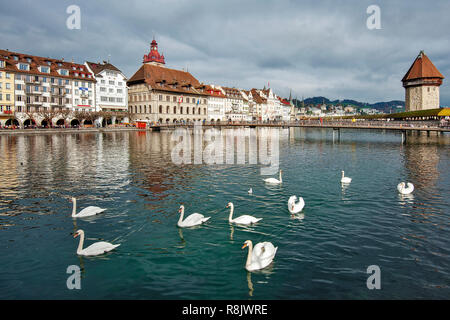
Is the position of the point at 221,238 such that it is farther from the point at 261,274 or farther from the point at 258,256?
the point at 261,274

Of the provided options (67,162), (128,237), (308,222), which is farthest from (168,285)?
(67,162)

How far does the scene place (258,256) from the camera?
10453mm

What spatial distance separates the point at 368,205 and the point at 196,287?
1238cm

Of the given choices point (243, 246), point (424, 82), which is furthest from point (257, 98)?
point (243, 246)

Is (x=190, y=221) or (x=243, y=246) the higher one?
(x=243, y=246)

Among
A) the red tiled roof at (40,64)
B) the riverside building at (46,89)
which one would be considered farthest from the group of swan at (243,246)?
the red tiled roof at (40,64)

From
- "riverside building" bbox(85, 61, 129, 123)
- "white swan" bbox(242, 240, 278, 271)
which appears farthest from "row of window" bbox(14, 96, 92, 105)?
"white swan" bbox(242, 240, 278, 271)

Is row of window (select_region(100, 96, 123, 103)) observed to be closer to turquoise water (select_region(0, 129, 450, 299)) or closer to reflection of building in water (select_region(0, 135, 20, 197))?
reflection of building in water (select_region(0, 135, 20, 197))

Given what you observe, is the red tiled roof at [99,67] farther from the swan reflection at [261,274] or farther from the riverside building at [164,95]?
the swan reflection at [261,274]

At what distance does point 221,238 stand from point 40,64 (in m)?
98.4

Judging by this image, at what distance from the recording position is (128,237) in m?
13.1

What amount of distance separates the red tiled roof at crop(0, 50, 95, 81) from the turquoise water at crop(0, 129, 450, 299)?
74.9 meters
